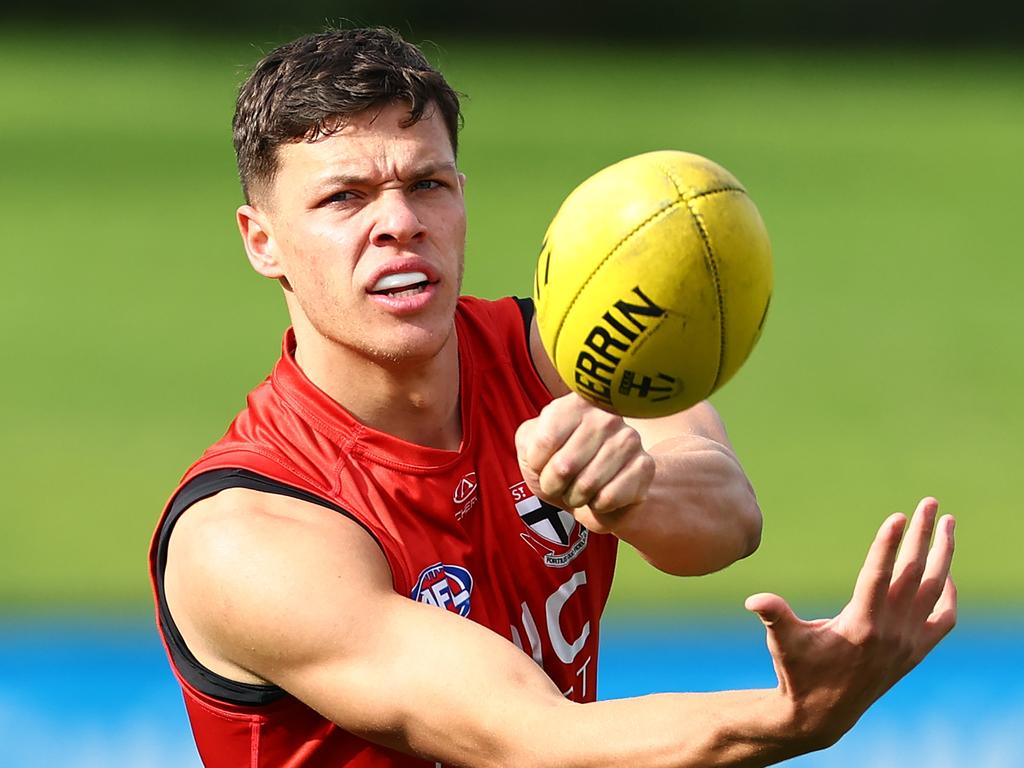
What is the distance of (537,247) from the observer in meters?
18.0

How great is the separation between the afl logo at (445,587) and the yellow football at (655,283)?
859 millimetres

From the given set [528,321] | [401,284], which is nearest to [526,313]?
[528,321]

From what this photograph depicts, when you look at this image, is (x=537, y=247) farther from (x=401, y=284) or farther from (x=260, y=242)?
(x=401, y=284)

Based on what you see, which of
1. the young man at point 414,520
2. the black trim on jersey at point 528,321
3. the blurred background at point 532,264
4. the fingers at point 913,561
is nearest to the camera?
the fingers at point 913,561

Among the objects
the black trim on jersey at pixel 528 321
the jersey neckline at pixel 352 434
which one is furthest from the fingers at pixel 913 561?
the black trim on jersey at pixel 528 321

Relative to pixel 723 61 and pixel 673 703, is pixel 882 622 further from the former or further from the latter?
pixel 723 61

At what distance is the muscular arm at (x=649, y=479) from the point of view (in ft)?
12.2

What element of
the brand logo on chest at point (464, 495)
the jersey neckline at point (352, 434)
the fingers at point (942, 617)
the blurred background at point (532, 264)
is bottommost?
the fingers at point (942, 617)

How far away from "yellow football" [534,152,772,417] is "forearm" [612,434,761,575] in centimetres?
60

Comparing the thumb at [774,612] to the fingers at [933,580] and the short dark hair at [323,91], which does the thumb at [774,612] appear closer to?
the fingers at [933,580]

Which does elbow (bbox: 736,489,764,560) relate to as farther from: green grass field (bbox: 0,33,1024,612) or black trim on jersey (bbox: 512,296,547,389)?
green grass field (bbox: 0,33,1024,612)

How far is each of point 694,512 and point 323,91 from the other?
1600 mm

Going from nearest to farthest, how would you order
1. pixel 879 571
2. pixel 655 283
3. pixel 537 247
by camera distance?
pixel 879 571 < pixel 655 283 < pixel 537 247

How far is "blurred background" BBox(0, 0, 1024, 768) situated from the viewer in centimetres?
812
